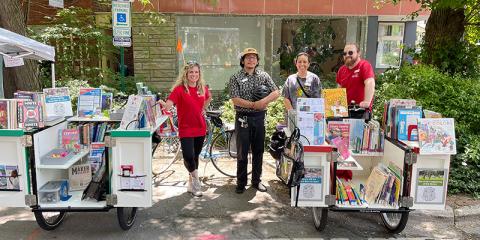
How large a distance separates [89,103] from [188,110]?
44.5 inches

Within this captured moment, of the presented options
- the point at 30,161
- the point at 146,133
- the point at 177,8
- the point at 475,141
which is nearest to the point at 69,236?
the point at 30,161

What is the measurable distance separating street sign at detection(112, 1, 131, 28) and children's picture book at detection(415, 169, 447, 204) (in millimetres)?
5374

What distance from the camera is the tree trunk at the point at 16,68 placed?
267 inches

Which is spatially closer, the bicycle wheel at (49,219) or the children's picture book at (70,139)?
the bicycle wheel at (49,219)

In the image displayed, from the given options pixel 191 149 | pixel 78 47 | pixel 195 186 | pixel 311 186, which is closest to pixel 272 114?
pixel 195 186

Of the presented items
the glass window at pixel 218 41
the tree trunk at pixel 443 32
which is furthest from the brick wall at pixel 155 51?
the tree trunk at pixel 443 32

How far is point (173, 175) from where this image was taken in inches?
233

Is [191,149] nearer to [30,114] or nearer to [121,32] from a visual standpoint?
[30,114]

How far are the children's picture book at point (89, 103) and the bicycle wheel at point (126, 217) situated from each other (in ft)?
3.97

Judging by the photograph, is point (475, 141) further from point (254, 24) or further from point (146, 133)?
point (254, 24)

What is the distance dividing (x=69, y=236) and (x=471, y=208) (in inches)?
176

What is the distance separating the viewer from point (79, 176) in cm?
422

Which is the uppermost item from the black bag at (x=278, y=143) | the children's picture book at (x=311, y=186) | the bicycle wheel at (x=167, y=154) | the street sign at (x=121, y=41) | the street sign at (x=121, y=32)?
the street sign at (x=121, y=32)

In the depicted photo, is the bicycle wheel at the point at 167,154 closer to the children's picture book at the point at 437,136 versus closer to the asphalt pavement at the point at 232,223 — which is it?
the asphalt pavement at the point at 232,223
